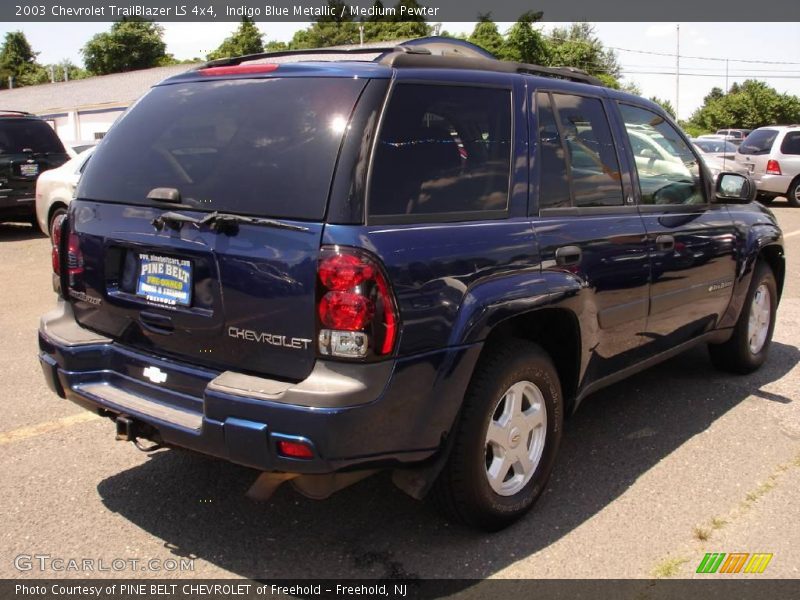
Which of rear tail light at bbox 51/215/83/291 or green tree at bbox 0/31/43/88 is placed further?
green tree at bbox 0/31/43/88

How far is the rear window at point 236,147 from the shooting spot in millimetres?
2771

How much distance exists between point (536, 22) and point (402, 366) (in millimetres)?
48538

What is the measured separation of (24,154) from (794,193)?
50.1ft

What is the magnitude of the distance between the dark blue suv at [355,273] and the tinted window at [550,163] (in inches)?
0.6

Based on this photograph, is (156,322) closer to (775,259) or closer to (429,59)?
(429,59)

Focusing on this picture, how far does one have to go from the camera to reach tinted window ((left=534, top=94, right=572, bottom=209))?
3.49 metres

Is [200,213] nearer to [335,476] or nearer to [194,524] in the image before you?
[335,476]

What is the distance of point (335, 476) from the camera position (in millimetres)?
2764

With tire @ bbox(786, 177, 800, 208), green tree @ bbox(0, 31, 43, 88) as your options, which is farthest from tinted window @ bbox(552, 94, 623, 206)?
green tree @ bbox(0, 31, 43, 88)

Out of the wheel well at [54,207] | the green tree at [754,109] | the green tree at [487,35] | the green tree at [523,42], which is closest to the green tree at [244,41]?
the green tree at [487,35]

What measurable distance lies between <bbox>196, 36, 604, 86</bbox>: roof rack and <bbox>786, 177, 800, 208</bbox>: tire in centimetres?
1469

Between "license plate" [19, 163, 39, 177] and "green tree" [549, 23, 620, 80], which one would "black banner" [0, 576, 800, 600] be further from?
"green tree" [549, 23, 620, 80]

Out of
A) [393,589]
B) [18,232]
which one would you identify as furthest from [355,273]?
[18,232]

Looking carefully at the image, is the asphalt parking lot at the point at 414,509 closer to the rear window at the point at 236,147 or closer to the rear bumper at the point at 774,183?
the rear window at the point at 236,147
